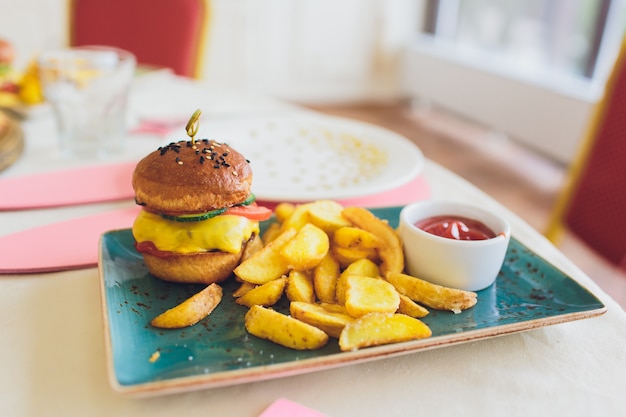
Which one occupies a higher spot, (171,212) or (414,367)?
(171,212)

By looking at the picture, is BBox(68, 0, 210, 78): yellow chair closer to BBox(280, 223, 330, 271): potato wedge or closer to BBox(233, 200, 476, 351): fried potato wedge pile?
BBox(233, 200, 476, 351): fried potato wedge pile

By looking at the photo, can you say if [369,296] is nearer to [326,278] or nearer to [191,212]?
[326,278]

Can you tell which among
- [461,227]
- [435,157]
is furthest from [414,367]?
[435,157]

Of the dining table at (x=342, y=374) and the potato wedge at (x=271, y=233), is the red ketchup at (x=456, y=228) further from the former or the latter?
the potato wedge at (x=271, y=233)

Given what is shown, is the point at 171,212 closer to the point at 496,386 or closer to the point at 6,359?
the point at 6,359

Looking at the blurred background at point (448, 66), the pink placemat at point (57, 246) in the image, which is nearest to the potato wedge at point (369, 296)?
the pink placemat at point (57, 246)
